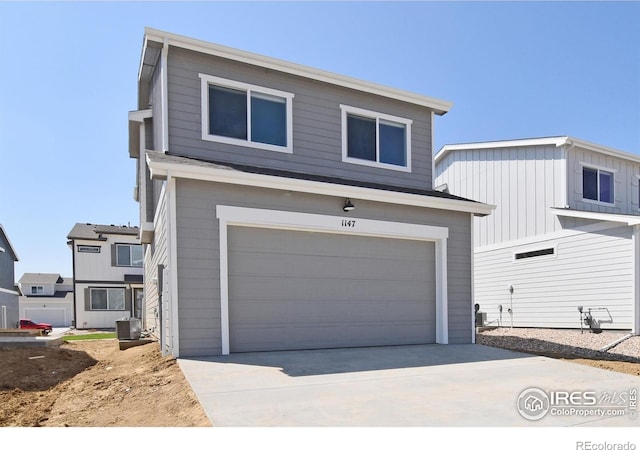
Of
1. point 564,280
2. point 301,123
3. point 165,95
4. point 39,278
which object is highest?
point 165,95

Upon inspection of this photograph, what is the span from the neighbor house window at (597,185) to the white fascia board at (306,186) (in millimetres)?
7461

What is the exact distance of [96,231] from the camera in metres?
23.1

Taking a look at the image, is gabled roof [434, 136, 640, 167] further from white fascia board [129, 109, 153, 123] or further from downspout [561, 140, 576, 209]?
white fascia board [129, 109, 153, 123]

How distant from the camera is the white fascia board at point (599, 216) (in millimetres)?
11841

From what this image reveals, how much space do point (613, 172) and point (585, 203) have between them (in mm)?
2197

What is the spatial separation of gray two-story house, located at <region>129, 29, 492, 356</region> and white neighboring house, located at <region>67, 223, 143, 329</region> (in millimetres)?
15186

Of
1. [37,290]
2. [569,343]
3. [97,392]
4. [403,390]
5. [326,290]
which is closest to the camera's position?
[403,390]

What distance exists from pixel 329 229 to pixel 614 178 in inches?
521

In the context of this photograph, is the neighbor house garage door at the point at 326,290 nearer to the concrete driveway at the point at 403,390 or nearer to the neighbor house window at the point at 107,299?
the concrete driveway at the point at 403,390

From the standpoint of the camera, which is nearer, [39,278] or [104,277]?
[104,277]

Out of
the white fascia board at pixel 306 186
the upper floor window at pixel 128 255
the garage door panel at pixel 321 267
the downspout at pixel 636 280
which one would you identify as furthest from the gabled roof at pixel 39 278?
the downspout at pixel 636 280

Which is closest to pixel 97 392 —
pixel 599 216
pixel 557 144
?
pixel 599 216

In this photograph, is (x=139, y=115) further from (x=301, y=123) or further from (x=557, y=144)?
(x=557, y=144)
